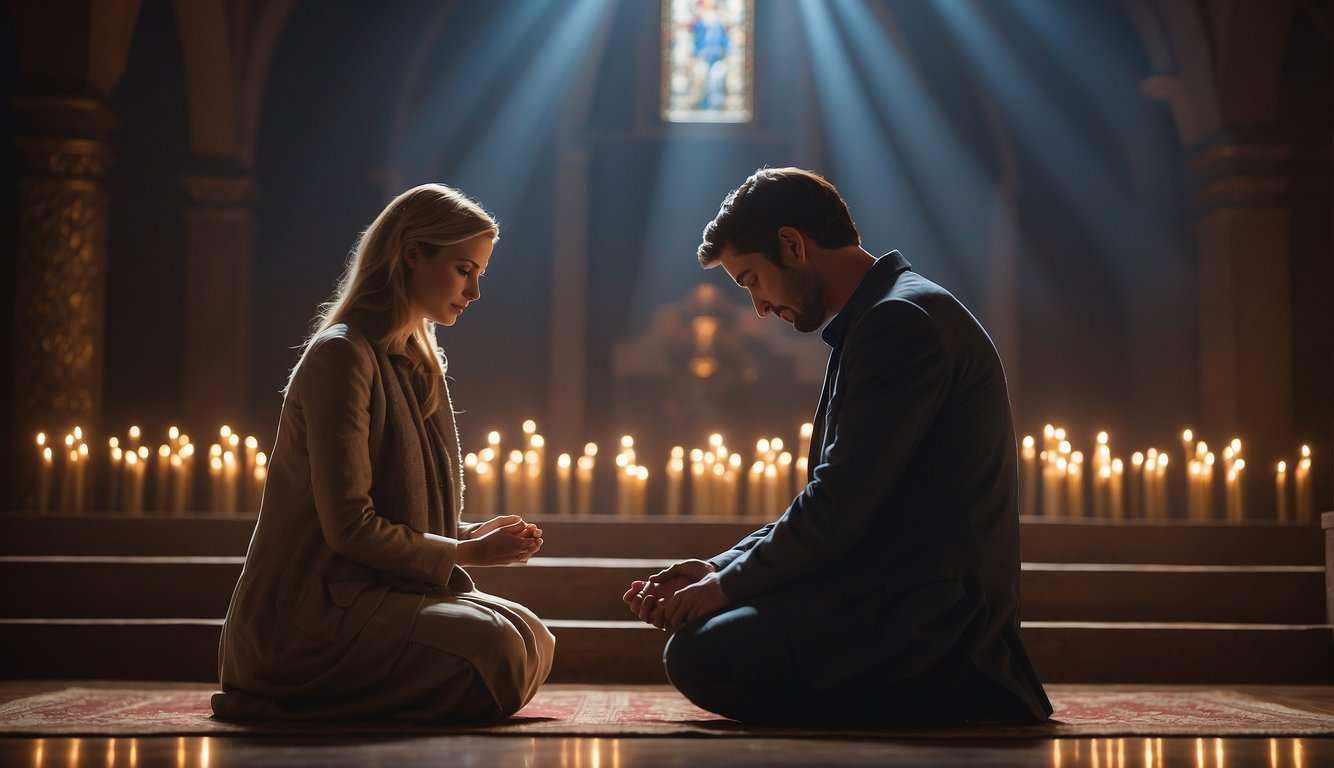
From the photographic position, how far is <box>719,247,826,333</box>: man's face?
10.5 ft

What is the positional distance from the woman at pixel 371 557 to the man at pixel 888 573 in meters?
0.41

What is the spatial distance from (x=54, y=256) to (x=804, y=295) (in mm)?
5863

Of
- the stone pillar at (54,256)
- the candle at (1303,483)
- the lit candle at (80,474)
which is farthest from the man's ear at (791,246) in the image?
the stone pillar at (54,256)

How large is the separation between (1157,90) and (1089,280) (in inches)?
90.6

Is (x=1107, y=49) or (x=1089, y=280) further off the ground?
(x=1107, y=49)

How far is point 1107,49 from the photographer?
11453mm

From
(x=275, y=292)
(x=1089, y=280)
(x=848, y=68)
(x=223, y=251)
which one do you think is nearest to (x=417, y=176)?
(x=275, y=292)

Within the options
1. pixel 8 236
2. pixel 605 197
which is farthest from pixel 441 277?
pixel 605 197

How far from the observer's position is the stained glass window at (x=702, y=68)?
1246 cm

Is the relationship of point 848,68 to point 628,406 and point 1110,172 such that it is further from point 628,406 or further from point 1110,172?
point 628,406

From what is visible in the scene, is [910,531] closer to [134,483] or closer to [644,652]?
[644,652]

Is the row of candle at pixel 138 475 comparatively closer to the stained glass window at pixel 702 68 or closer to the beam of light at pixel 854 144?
the stained glass window at pixel 702 68

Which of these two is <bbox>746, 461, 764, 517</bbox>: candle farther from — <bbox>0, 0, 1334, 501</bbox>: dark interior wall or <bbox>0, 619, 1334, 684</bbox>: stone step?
<bbox>0, 0, 1334, 501</bbox>: dark interior wall

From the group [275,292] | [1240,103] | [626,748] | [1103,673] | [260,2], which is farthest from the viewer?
[275,292]
